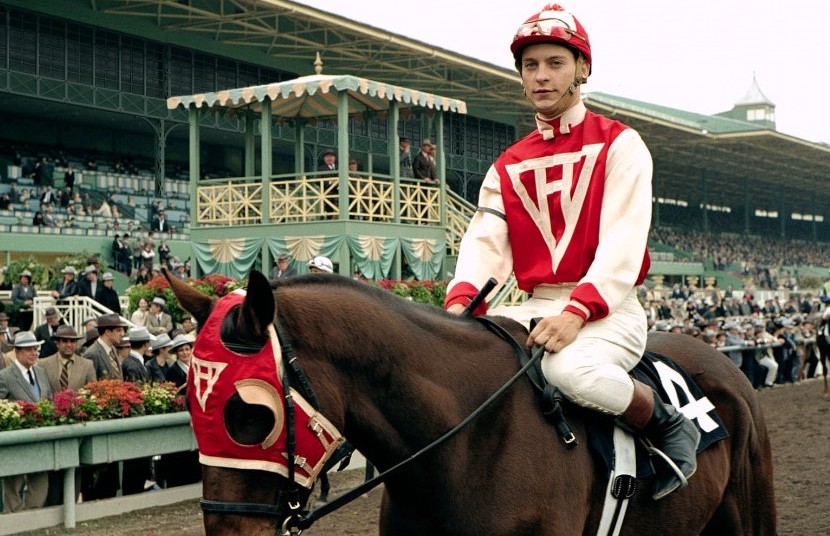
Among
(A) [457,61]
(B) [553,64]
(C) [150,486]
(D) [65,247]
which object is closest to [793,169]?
(A) [457,61]

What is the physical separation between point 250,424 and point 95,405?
5.98 metres

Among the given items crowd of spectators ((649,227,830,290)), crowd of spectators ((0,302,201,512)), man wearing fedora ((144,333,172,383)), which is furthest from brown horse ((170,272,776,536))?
crowd of spectators ((649,227,830,290))

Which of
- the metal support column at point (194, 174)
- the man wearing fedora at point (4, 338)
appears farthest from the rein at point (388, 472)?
the metal support column at point (194, 174)

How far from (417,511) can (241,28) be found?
26.1 m

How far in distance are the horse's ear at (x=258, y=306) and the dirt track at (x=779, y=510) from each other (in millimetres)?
5289

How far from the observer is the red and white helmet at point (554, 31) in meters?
3.10

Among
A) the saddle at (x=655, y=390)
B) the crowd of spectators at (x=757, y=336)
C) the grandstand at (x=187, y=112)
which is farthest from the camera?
the grandstand at (x=187, y=112)

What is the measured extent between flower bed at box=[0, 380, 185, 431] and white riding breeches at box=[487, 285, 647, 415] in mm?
5242

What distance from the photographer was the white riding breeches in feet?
9.56

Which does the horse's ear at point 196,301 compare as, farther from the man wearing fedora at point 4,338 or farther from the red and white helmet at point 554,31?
the man wearing fedora at point 4,338

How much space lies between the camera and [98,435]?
25.3 feet

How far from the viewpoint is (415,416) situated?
265 centimetres

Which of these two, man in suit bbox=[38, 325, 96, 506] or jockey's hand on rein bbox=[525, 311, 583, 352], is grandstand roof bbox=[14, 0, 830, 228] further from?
jockey's hand on rein bbox=[525, 311, 583, 352]

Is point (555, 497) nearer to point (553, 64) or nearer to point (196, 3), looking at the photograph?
point (553, 64)
